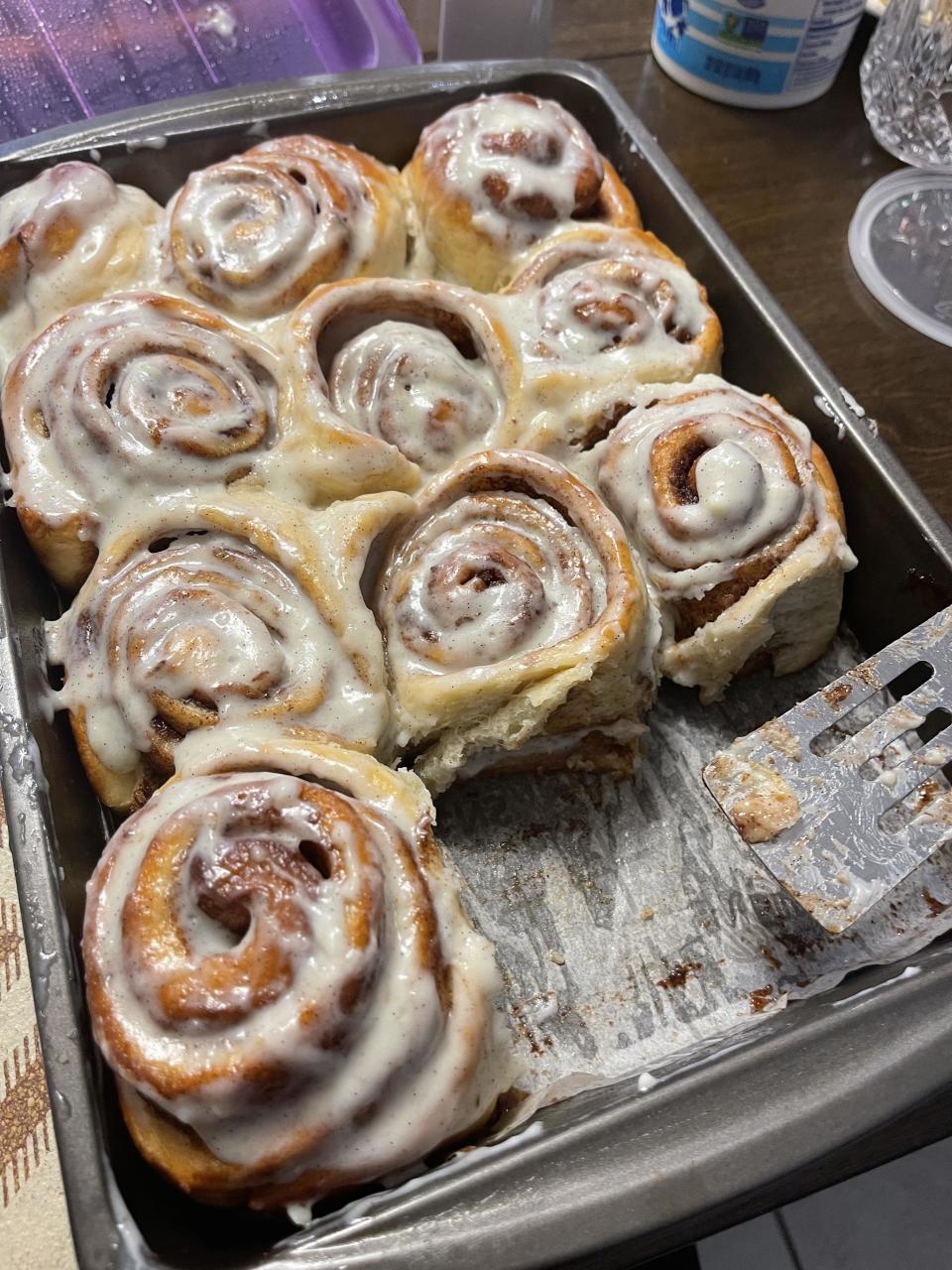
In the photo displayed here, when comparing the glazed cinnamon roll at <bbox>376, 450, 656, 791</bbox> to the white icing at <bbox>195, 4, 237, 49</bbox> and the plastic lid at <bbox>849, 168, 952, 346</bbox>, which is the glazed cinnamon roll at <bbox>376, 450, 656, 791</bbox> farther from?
the white icing at <bbox>195, 4, 237, 49</bbox>

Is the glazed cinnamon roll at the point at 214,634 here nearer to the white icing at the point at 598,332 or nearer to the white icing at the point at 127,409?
the white icing at the point at 127,409

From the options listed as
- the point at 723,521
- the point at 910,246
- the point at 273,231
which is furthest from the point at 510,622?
the point at 910,246

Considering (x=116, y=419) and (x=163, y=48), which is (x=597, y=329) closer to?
(x=116, y=419)

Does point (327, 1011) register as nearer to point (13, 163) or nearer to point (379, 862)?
point (379, 862)

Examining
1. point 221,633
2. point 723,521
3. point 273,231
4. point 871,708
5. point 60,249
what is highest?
point 60,249

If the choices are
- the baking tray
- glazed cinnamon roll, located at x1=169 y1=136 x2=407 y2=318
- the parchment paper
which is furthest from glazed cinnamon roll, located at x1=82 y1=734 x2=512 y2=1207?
glazed cinnamon roll, located at x1=169 y1=136 x2=407 y2=318

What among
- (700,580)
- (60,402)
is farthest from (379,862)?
(60,402)
